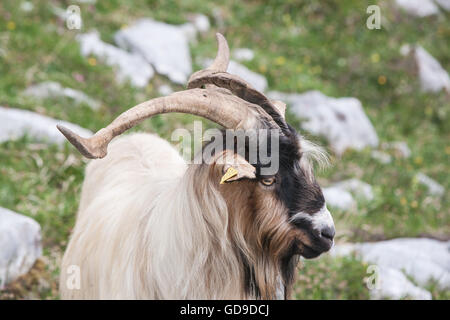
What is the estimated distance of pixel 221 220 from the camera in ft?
11.8

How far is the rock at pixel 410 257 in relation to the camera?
630 cm

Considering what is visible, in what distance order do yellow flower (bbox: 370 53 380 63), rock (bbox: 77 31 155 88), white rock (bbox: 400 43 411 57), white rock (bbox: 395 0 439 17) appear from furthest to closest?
1. white rock (bbox: 395 0 439 17)
2. white rock (bbox: 400 43 411 57)
3. yellow flower (bbox: 370 53 380 63)
4. rock (bbox: 77 31 155 88)

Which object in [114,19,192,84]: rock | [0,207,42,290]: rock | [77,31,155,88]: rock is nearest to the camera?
[0,207,42,290]: rock

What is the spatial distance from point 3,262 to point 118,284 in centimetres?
181

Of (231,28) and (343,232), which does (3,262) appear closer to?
(343,232)

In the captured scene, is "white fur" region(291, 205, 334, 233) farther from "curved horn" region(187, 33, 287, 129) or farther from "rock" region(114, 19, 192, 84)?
"rock" region(114, 19, 192, 84)

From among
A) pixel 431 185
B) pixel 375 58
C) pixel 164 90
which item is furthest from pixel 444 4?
pixel 164 90

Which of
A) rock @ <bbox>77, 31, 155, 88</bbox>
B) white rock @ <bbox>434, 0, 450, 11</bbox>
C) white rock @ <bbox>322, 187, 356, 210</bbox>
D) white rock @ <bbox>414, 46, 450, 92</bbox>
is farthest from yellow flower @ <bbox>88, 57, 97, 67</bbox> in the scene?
white rock @ <bbox>434, 0, 450, 11</bbox>

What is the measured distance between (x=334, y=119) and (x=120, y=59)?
3.73 metres

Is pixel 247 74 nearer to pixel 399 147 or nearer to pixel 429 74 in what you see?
pixel 399 147

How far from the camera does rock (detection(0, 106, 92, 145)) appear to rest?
6699 mm

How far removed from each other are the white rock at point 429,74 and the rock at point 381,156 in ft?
9.75

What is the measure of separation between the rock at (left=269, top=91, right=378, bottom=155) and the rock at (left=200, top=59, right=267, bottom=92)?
0.83ft

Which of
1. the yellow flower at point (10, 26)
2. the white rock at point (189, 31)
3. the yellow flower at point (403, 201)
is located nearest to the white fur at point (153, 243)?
the yellow flower at point (403, 201)
